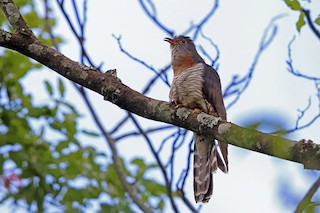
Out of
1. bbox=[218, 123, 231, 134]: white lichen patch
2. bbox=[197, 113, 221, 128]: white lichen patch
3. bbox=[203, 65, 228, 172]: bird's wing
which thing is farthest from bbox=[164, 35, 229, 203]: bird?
bbox=[218, 123, 231, 134]: white lichen patch

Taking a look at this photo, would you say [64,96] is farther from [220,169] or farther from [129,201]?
[220,169]

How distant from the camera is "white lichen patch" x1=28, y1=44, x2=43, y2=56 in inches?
129

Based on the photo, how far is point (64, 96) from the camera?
5.32 meters

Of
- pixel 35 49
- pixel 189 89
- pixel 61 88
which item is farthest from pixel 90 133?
pixel 35 49

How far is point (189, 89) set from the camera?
442 centimetres

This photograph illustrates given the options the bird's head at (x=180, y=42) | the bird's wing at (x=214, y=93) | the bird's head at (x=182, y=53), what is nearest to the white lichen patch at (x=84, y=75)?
the bird's wing at (x=214, y=93)

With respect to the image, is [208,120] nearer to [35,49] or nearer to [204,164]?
[35,49]

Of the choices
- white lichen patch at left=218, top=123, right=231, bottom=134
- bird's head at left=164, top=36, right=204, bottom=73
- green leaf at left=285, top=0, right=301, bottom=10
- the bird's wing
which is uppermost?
bird's head at left=164, top=36, right=204, bottom=73

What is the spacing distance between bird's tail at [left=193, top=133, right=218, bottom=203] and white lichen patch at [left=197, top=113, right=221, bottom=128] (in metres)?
1.26

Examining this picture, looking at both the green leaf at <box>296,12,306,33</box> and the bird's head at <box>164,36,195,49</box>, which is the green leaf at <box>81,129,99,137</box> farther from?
the green leaf at <box>296,12,306,33</box>

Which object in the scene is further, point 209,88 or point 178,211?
point 209,88

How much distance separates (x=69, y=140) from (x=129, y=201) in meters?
0.74

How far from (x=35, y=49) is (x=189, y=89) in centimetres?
144

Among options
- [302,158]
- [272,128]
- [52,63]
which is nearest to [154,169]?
[52,63]
